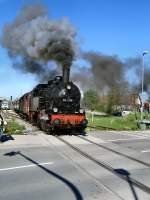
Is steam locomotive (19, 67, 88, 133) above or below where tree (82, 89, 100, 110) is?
below

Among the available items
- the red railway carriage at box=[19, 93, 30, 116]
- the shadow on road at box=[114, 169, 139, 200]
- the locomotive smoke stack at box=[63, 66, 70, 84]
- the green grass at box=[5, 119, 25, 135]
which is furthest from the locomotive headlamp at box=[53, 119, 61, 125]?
the red railway carriage at box=[19, 93, 30, 116]

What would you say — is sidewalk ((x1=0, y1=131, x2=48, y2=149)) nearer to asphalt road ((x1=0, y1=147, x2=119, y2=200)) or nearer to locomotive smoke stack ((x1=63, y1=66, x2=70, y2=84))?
asphalt road ((x1=0, y1=147, x2=119, y2=200))

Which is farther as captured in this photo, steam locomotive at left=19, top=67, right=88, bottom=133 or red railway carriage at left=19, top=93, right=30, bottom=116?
red railway carriage at left=19, top=93, right=30, bottom=116

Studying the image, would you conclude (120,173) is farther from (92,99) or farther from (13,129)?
(92,99)

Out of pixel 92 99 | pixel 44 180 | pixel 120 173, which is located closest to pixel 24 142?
pixel 120 173

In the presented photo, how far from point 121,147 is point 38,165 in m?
7.14

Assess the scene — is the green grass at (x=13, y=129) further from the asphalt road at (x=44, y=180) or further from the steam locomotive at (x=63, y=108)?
the asphalt road at (x=44, y=180)

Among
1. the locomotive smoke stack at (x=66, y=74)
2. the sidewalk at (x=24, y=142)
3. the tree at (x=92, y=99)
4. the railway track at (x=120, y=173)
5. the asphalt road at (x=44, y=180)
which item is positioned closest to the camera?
the asphalt road at (x=44, y=180)

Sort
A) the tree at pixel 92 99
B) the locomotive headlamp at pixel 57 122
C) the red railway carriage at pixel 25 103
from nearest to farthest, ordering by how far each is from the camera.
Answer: the locomotive headlamp at pixel 57 122
the red railway carriage at pixel 25 103
the tree at pixel 92 99

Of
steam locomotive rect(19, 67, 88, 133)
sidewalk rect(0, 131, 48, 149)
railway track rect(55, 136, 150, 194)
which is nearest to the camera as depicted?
railway track rect(55, 136, 150, 194)

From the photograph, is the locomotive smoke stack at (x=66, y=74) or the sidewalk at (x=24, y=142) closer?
the sidewalk at (x=24, y=142)

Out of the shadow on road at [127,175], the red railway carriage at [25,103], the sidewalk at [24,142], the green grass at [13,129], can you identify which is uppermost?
the red railway carriage at [25,103]

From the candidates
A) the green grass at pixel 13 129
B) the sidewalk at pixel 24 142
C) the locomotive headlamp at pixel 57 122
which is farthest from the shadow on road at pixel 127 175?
the green grass at pixel 13 129

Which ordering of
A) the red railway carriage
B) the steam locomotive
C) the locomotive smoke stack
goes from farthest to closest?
the red railway carriage
the locomotive smoke stack
the steam locomotive
